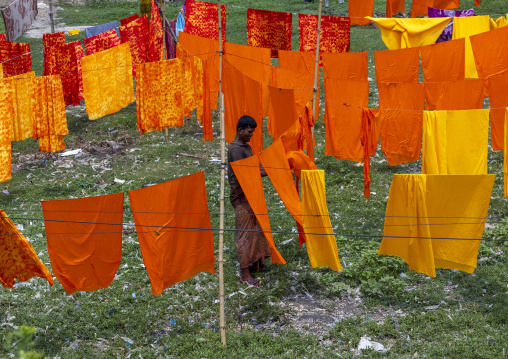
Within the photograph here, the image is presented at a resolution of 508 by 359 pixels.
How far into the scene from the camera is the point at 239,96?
710cm

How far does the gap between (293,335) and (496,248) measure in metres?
3.17

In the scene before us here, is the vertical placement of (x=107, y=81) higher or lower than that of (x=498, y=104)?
higher

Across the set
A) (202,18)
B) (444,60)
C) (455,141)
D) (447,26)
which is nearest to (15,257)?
(455,141)

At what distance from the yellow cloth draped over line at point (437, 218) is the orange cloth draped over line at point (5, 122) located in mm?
5095

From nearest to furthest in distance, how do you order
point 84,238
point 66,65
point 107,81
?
point 84,238
point 107,81
point 66,65

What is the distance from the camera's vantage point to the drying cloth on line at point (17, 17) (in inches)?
429

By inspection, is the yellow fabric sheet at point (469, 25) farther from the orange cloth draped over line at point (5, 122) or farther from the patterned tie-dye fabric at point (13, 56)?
the patterned tie-dye fabric at point (13, 56)

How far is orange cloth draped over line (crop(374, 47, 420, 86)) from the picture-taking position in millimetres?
9047

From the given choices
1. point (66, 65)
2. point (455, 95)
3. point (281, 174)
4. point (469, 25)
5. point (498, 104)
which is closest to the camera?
point (281, 174)

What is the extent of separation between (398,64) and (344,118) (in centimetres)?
216

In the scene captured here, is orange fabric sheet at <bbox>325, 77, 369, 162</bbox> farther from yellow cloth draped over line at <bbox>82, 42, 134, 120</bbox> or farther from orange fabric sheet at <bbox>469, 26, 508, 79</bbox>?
yellow cloth draped over line at <bbox>82, 42, 134, 120</bbox>

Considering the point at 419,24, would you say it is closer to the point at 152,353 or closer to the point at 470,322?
the point at 470,322

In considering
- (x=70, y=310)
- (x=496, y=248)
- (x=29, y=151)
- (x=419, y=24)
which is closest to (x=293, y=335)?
(x=70, y=310)

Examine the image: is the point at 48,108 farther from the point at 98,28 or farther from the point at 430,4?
the point at 430,4
